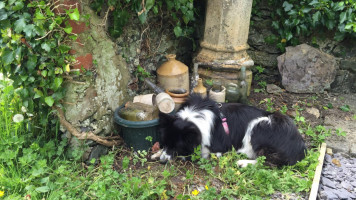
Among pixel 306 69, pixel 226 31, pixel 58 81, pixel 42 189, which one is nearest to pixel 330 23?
pixel 306 69

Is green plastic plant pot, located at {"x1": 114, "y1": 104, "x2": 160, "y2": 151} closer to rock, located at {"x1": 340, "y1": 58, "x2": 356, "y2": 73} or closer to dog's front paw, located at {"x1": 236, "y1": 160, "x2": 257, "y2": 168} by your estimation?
dog's front paw, located at {"x1": 236, "y1": 160, "x2": 257, "y2": 168}

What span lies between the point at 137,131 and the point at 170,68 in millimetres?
943

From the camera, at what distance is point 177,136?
302 cm

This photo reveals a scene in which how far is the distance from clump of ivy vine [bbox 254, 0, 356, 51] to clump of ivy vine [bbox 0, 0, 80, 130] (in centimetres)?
305

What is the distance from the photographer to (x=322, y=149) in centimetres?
341

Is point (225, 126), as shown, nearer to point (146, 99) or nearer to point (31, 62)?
point (146, 99)

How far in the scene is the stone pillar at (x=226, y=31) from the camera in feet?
13.4

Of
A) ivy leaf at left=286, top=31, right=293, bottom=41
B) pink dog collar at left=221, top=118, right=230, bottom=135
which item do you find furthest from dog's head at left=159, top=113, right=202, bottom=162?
ivy leaf at left=286, top=31, right=293, bottom=41

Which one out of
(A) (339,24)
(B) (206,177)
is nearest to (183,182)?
(B) (206,177)

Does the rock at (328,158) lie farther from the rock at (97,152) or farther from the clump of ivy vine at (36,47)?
the clump of ivy vine at (36,47)

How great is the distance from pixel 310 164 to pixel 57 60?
255 cm

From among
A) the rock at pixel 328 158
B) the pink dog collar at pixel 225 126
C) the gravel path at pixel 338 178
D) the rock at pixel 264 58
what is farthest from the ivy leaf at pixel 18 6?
the rock at pixel 264 58

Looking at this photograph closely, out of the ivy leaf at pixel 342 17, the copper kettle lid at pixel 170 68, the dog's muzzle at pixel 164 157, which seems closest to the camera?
the dog's muzzle at pixel 164 157

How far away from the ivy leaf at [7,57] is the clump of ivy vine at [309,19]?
3.39 meters
